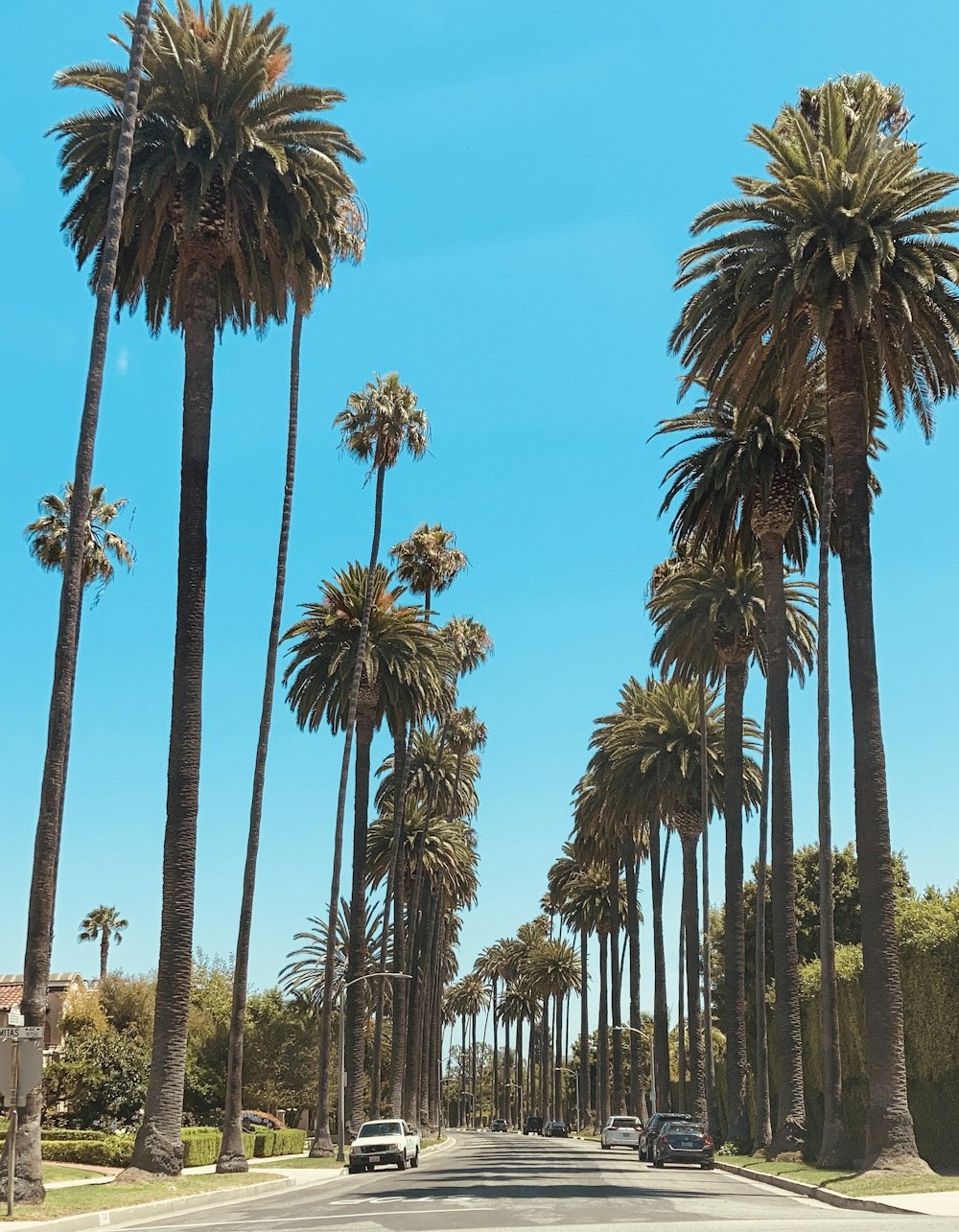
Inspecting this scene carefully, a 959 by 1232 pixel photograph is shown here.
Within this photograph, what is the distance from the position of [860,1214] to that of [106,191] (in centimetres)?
2598

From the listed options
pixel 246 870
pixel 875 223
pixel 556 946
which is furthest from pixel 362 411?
pixel 556 946

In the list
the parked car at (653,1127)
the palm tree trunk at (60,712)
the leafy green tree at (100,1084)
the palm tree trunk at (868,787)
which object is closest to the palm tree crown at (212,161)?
the palm tree trunk at (60,712)

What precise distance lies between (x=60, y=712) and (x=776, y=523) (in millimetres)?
25085

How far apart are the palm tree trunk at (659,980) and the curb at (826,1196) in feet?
112

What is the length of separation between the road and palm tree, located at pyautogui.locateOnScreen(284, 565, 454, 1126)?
1841 centimetres

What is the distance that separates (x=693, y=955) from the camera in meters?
60.1

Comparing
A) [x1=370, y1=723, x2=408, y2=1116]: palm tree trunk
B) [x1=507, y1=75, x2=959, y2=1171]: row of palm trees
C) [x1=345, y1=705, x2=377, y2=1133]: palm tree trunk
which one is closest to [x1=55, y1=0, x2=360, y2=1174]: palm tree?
[x1=507, y1=75, x2=959, y2=1171]: row of palm trees

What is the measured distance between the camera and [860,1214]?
1980cm

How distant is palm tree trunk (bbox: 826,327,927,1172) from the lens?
2658cm

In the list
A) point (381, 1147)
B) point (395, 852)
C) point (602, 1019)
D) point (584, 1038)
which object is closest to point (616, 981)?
point (602, 1019)

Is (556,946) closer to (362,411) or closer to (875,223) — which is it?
(362,411)

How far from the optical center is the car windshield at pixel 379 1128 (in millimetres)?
41844

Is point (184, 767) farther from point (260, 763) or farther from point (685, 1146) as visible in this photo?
point (685, 1146)

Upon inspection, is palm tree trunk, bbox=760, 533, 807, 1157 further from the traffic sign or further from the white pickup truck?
the traffic sign
